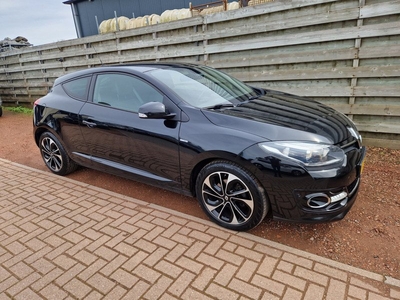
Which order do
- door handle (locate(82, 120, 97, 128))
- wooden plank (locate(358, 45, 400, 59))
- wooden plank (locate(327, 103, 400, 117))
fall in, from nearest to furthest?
1. door handle (locate(82, 120, 97, 128))
2. wooden plank (locate(358, 45, 400, 59))
3. wooden plank (locate(327, 103, 400, 117))

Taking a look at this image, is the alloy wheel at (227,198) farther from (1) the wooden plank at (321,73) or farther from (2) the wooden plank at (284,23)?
(2) the wooden plank at (284,23)

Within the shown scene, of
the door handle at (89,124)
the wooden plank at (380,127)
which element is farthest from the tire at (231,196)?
the wooden plank at (380,127)

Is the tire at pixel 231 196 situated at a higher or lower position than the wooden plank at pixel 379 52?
lower

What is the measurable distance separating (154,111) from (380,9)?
3.62m

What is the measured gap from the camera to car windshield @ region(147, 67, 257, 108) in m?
2.75

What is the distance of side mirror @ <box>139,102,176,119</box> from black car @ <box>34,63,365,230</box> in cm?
1

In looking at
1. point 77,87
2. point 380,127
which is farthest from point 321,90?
point 77,87

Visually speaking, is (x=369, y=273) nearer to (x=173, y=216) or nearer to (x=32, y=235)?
(x=173, y=216)

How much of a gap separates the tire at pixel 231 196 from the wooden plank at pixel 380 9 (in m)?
3.34

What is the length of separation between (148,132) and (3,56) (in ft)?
35.6

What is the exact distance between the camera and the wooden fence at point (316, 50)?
3881 mm

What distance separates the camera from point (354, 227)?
8.11ft

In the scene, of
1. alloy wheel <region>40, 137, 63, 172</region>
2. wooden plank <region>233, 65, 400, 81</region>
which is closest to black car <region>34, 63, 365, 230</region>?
alloy wheel <region>40, 137, 63, 172</region>

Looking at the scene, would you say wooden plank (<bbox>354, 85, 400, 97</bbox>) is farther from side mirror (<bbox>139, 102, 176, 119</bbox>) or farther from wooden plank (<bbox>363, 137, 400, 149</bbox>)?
side mirror (<bbox>139, 102, 176, 119</bbox>)
